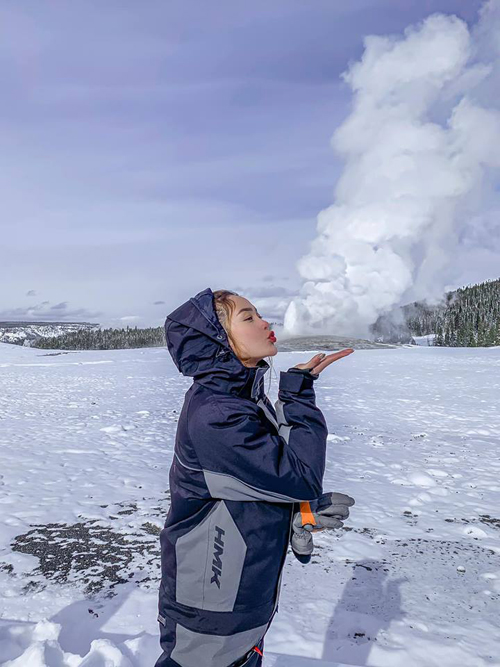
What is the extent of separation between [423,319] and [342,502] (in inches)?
5656

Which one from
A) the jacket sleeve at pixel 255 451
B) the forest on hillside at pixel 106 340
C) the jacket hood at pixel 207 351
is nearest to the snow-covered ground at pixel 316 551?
the jacket sleeve at pixel 255 451

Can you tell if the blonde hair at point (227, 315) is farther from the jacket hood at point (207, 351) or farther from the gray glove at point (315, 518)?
the gray glove at point (315, 518)

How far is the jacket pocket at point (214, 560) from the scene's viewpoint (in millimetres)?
1850

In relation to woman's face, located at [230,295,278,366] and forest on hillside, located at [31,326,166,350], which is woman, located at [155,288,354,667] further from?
forest on hillside, located at [31,326,166,350]

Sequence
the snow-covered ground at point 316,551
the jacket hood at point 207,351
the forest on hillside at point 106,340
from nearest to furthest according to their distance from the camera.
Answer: the jacket hood at point 207,351
the snow-covered ground at point 316,551
the forest on hillside at point 106,340

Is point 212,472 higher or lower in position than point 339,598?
higher

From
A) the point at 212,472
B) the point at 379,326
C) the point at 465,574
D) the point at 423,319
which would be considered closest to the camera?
the point at 212,472

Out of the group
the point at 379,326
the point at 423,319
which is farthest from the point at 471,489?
the point at 423,319

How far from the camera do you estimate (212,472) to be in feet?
5.95

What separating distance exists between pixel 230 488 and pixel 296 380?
1.59 ft

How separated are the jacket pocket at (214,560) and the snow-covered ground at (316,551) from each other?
57.9 inches

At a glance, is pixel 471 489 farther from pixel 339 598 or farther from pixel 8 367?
pixel 8 367

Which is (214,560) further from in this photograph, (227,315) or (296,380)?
(227,315)

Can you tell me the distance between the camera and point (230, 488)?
181 cm
